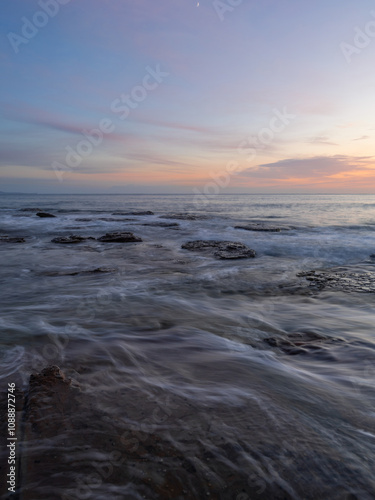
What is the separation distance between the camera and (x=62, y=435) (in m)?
2.02

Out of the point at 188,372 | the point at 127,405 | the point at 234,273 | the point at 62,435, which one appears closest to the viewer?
the point at 62,435

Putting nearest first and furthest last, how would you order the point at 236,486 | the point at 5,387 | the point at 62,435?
the point at 236,486
the point at 62,435
the point at 5,387

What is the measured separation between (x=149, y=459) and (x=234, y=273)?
629 cm

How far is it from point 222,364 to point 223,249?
8.13 meters

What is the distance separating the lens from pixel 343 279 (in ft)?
24.2

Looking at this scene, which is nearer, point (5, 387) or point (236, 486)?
point (236, 486)

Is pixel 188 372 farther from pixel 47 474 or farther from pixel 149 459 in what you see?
pixel 47 474

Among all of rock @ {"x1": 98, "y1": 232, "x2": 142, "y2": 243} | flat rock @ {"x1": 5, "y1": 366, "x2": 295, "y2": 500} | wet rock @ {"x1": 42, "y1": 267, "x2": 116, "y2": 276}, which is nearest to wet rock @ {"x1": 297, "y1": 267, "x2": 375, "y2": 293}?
wet rock @ {"x1": 42, "y1": 267, "x2": 116, "y2": 276}

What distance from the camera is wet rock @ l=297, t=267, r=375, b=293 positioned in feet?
21.4

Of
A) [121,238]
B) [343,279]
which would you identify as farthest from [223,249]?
[121,238]

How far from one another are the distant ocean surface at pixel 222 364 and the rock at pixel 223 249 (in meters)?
2.36

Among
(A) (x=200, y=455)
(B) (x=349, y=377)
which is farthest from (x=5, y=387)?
(B) (x=349, y=377)

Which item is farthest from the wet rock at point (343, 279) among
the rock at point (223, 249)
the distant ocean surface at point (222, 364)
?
the rock at point (223, 249)

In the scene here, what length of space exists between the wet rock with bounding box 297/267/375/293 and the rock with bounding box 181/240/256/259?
8.55ft
